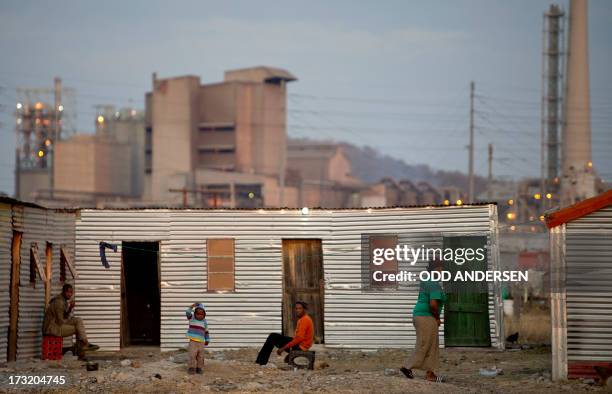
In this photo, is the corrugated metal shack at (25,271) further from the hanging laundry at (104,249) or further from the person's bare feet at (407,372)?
the person's bare feet at (407,372)

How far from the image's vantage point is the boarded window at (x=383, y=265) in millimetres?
23250

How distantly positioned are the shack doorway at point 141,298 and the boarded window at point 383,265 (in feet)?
17.1

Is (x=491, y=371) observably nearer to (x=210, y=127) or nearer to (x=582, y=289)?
(x=582, y=289)

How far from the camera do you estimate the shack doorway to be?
25.0 meters

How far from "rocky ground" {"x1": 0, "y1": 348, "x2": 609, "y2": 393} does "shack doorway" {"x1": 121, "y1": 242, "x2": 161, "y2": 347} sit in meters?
3.23

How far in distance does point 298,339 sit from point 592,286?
525 centimetres

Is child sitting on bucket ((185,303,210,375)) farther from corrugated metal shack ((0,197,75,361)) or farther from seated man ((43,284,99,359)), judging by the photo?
corrugated metal shack ((0,197,75,361))

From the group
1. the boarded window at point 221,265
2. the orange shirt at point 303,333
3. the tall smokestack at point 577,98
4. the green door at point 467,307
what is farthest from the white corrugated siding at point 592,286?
the tall smokestack at point 577,98

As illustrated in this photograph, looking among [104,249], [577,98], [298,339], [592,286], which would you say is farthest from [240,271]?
[577,98]

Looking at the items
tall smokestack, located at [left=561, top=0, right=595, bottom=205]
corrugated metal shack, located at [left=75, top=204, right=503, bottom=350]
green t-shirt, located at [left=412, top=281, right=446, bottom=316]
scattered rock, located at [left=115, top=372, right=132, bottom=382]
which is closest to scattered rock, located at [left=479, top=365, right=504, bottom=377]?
green t-shirt, located at [left=412, top=281, right=446, bottom=316]

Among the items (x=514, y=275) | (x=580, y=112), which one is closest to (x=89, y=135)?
(x=580, y=112)

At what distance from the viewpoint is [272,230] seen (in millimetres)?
23828

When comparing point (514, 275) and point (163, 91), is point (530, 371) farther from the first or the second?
point (163, 91)

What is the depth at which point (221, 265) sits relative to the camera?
23938 mm
